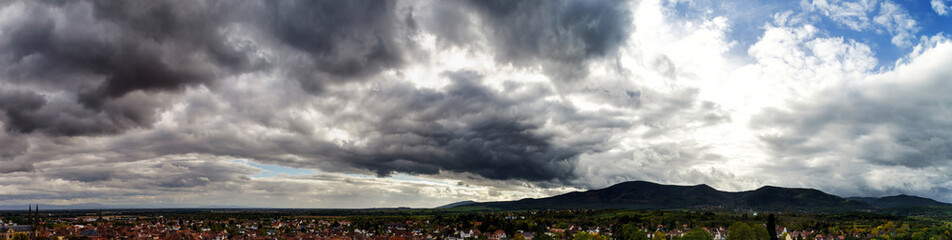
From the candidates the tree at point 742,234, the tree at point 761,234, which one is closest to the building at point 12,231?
the tree at point 742,234

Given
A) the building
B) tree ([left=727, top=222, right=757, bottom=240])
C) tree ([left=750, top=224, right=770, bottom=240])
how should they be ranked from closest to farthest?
tree ([left=727, top=222, right=757, bottom=240])
tree ([left=750, top=224, right=770, bottom=240])
the building

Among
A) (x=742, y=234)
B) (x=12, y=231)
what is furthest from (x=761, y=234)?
(x=12, y=231)

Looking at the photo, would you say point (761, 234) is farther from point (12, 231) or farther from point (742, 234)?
point (12, 231)

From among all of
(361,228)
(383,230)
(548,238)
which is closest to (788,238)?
(548,238)

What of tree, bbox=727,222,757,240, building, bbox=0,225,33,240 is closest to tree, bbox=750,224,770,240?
tree, bbox=727,222,757,240

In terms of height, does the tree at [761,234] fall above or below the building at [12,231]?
above

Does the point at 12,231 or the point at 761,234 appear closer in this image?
the point at 761,234

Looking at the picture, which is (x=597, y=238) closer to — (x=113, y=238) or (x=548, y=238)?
(x=548, y=238)

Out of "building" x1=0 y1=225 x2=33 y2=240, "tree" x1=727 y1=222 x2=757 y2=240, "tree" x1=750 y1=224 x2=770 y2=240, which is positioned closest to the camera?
"tree" x1=727 y1=222 x2=757 y2=240

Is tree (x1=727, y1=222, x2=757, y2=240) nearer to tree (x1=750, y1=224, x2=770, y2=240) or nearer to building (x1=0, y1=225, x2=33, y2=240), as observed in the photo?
tree (x1=750, y1=224, x2=770, y2=240)

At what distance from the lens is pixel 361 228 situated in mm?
178125

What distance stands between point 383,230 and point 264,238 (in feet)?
128

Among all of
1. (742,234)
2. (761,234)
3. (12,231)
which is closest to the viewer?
(742,234)

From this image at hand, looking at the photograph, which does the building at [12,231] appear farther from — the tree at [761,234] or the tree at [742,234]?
the tree at [761,234]
